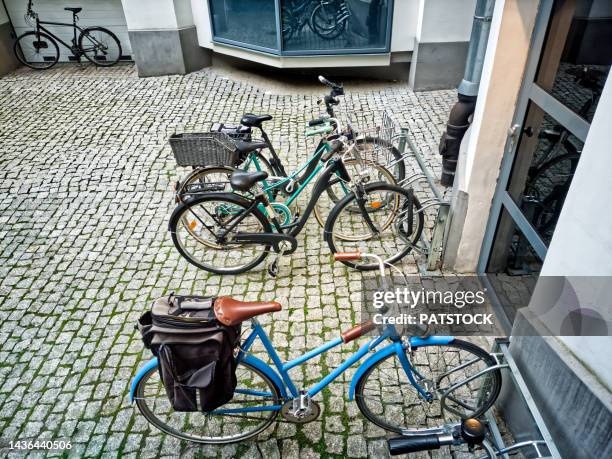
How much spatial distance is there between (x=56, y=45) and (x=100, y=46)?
1062 mm

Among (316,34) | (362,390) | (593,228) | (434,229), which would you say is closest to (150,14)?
(316,34)

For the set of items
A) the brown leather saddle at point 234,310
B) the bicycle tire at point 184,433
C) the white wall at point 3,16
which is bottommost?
the bicycle tire at point 184,433

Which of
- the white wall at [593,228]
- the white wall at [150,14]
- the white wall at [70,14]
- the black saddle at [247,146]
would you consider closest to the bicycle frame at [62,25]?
the white wall at [70,14]

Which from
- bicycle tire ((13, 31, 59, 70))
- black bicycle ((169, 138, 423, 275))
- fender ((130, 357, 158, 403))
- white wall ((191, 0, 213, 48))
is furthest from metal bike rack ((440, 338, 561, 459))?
bicycle tire ((13, 31, 59, 70))

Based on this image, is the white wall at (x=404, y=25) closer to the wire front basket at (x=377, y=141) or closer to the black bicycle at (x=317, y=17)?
the black bicycle at (x=317, y=17)

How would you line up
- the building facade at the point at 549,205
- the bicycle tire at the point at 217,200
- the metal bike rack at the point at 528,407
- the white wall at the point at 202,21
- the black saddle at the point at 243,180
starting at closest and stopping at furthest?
the building facade at the point at 549,205, the metal bike rack at the point at 528,407, the black saddle at the point at 243,180, the bicycle tire at the point at 217,200, the white wall at the point at 202,21

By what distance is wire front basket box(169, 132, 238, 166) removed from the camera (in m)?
4.58

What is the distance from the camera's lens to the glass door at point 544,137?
287 centimetres

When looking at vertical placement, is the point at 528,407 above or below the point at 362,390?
above

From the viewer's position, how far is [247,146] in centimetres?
464

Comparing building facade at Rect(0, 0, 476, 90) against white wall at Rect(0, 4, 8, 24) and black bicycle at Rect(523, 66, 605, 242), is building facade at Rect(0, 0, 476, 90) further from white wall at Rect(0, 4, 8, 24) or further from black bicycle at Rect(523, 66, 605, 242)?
black bicycle at Rect(523, 66, 605, 242)

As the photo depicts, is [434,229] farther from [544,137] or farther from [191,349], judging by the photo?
[191,349]

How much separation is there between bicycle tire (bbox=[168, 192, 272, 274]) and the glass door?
215cm

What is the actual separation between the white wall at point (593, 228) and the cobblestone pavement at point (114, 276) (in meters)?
1.59
